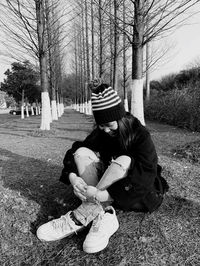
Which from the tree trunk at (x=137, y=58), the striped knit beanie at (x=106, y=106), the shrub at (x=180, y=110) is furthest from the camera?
the shrub at (x=180, y=110)

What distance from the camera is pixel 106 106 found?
213 centimetres

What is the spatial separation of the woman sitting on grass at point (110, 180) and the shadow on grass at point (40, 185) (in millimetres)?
453

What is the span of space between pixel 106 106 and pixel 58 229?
106cm

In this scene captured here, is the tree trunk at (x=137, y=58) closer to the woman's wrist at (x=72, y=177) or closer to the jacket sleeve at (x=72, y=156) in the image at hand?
the jacket sleeve at (x=72, y=156)

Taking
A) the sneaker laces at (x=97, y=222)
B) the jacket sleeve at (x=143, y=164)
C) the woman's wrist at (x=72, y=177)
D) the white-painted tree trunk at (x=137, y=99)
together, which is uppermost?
the white-painted tree trunk at (x=137, y=99)

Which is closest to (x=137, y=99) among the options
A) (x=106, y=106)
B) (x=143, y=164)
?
(x=106, y=106)

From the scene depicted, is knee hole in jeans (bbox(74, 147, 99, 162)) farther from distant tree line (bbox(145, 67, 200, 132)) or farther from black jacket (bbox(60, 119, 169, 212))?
distant tree line (bbox(145, 67, 200, 132))

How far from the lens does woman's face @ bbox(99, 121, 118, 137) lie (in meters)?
2.21

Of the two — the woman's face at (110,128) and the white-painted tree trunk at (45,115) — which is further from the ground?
the white-painted tree trunk at (45,115)

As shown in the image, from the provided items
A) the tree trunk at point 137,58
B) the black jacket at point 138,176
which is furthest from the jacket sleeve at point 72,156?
the tree trunk at point 137,58

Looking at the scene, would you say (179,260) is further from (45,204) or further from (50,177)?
(50,177)

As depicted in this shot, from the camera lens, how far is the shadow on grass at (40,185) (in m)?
2.61

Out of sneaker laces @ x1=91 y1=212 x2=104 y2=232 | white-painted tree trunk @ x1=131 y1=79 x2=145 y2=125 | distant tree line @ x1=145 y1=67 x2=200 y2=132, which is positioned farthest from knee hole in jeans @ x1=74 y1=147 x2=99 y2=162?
distant tree line @ x1=145 y1=67 x2=200 y2=132

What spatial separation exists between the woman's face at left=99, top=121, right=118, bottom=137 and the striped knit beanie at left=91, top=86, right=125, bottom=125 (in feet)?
0.16
